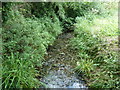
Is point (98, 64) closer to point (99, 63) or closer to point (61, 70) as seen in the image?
point (99, 63)

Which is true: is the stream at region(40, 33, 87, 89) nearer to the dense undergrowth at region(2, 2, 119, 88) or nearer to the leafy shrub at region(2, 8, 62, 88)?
the dense undergrowth at region(2, 2, 119, 88)

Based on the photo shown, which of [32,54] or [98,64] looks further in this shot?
[32,54]

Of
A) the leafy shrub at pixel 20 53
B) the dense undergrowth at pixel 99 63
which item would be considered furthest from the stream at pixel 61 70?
the leafy shrub at pixel 20 53

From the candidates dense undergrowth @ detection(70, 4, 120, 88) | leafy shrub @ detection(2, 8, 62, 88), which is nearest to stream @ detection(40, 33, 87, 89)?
dense undergrowth @ detection(70, 4, 120, 88)

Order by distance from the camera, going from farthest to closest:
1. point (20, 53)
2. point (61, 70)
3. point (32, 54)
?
point (61, 70)
point (32, 54)
point (20, 53)

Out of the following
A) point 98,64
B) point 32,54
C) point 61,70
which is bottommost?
point 61,70

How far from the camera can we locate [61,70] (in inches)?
150

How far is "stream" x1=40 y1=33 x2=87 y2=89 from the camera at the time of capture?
10.7ft

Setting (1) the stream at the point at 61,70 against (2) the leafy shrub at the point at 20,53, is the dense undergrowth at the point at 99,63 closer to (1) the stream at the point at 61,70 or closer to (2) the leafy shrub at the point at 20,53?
(1) the stream at the point at 61,70

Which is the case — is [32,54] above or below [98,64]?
above

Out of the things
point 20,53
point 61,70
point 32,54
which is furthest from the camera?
point 61,70

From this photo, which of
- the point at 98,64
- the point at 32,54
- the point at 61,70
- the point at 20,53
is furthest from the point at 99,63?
the point at 20,53

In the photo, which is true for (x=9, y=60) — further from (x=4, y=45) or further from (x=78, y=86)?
(x=78, y=86)

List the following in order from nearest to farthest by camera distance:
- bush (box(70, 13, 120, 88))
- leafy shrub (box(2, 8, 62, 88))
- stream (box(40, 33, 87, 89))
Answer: leafy shrub (box(2, 8, 62, 88)) → bush (box(70, 13, 120, 88)) → stream (box(40, 33, 87, 89))
